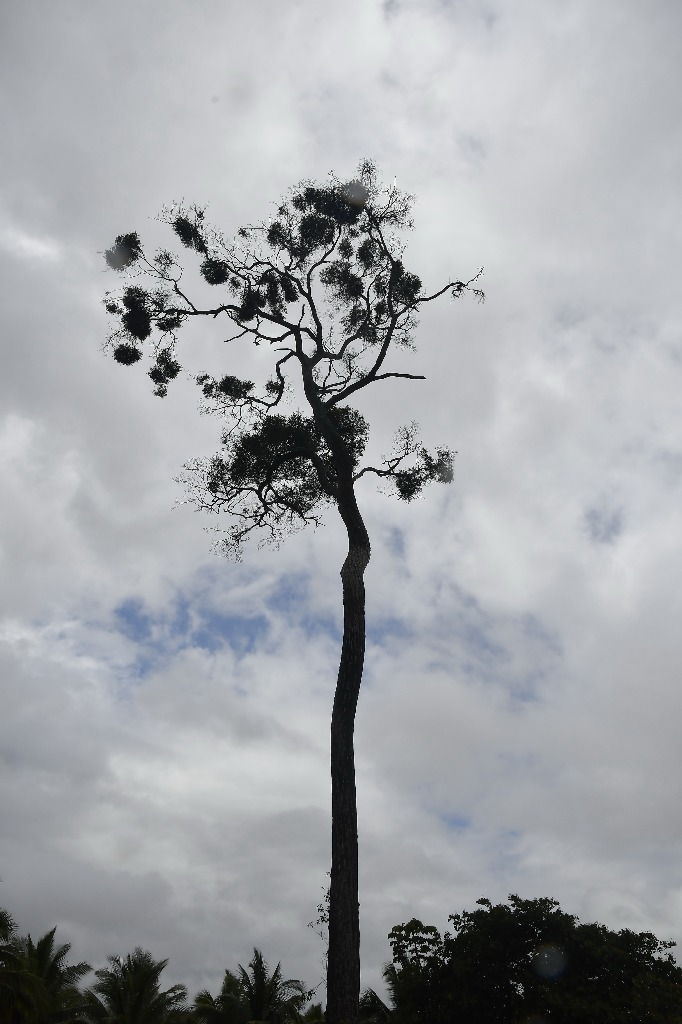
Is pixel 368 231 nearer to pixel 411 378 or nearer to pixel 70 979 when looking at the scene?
pixel 411 378

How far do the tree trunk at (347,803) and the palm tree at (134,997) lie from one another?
2131cm

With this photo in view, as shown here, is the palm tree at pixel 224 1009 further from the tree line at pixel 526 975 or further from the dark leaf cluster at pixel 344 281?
the dark leaf cluster at pixel 344 281

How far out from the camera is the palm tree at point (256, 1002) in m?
30.9

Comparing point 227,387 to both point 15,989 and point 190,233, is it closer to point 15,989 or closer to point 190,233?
point 190,233

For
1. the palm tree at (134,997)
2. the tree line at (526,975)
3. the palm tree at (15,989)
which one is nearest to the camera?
the tree line at (526,975)

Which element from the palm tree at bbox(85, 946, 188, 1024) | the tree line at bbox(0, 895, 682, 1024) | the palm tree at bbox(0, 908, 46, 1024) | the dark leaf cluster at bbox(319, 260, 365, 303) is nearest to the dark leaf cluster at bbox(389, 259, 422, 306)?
the dark leaf cluster at bbox(319, 260, 365, 303)

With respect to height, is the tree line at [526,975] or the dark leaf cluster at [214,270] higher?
the dark leaf cluster at [214,270]

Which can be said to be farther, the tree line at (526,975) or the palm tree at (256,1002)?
the palm tree at (256,1002)

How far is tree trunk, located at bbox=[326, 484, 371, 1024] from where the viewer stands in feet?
34.8

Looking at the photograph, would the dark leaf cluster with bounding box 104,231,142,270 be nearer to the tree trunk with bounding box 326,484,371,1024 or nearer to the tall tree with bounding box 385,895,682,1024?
Answer: the tree trunk with bounding box 326,484,371,1024

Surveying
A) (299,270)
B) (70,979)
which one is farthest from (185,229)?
(70,979)

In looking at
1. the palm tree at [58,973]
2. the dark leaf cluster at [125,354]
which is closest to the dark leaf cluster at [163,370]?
the dark leaf cluster at [125,354]

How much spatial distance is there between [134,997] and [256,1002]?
5.69 m

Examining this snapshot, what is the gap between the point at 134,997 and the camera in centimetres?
2820
